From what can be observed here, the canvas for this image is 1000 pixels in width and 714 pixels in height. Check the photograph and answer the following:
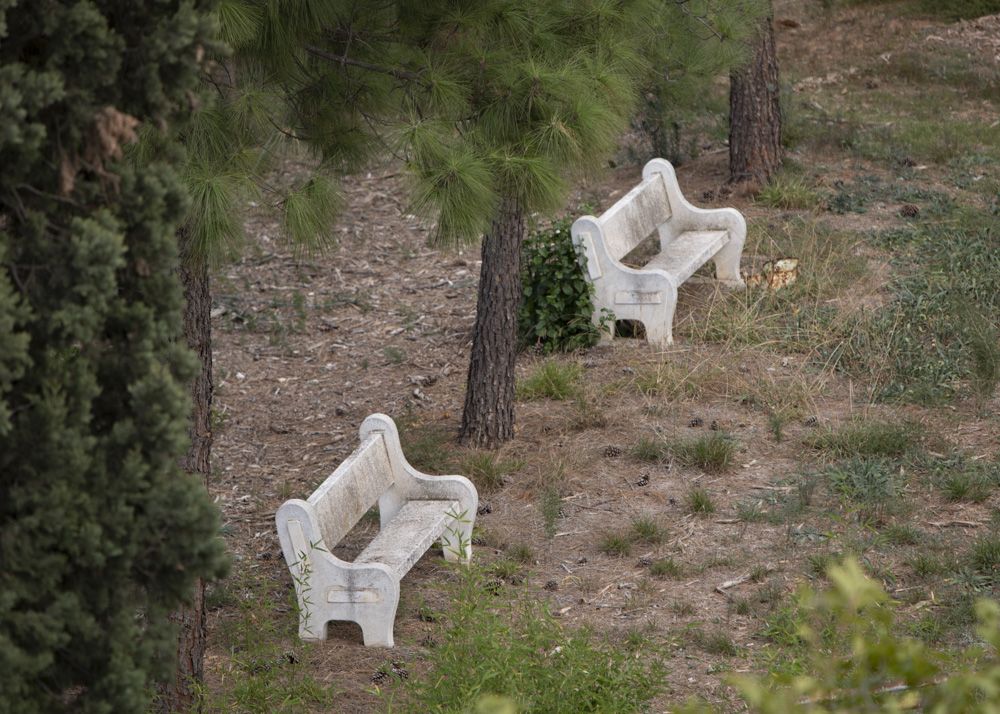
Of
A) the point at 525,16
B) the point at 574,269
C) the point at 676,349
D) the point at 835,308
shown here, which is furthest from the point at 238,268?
the point at 525,16

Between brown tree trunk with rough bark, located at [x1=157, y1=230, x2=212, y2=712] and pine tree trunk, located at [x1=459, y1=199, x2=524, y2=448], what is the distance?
1.86 meters

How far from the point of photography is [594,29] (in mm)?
4844

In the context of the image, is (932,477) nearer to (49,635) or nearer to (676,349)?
(676,349)

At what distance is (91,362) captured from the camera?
2668 millimetres

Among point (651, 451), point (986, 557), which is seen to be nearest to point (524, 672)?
point (986, 557)

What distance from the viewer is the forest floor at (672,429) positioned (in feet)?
15.1

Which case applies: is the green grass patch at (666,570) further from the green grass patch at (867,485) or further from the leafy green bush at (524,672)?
the leafy green bush at (524,672)

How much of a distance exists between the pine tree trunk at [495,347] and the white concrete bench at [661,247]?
0.98 m

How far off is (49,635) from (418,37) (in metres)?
2.75

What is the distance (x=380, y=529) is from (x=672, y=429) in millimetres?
1593

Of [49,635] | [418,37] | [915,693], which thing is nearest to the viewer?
[915,693]

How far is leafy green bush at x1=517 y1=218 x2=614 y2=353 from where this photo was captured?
7086mm

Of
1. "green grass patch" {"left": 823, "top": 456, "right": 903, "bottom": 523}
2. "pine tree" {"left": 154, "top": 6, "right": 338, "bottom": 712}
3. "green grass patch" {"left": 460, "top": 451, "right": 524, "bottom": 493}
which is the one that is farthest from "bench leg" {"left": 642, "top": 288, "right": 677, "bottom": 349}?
"pine tree" {"left": 154, "top": 6, "right": 338, "bottom": 712}

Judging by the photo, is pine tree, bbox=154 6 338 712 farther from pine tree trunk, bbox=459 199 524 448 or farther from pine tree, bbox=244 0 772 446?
pine tree trunk, bbox=459 199 524 448
